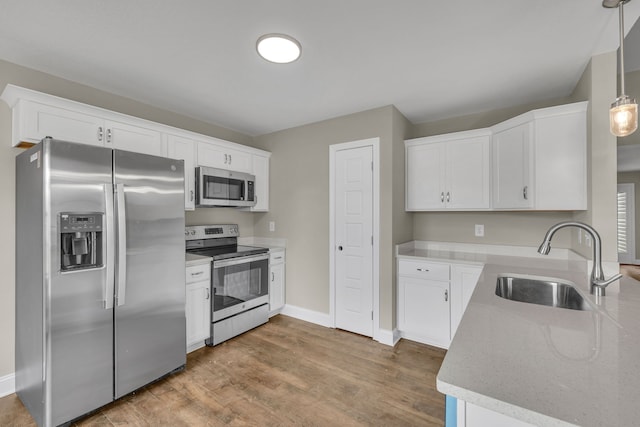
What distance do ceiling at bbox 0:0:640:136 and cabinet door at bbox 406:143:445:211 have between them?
53 cm

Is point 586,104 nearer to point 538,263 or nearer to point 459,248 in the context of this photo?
point 538,263

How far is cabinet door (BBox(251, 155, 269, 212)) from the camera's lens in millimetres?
3717

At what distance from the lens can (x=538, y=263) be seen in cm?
254

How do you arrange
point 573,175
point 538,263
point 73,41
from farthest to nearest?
point 538,263 → point 573,175 → point 73,41

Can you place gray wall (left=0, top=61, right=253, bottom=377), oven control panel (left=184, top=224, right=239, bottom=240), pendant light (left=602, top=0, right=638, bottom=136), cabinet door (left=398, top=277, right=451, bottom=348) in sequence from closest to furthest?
pendant light (left=602, top=0, right=638, bottom=136)
gray wall (left=0, top=61, right=253, bottom=377)
cabinet door (left=398, top=277, right=451, bottom=348)
oven control panel (left=184, top=224, right=239, bottom=240)

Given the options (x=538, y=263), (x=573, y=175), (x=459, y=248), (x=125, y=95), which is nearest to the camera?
(x=573, y=175)

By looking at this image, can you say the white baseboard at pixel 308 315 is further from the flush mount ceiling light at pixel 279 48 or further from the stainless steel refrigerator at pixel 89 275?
the flush mount ceiling light at pixel 279 48

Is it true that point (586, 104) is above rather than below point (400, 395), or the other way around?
above

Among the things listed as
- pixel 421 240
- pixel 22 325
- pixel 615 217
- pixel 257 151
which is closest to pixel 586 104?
pixel 615 217

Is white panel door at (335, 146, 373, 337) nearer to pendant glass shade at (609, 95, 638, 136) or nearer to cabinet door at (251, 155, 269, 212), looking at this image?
cabinet door at (251, 155, 269, 212)

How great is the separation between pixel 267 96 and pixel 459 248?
2683mm

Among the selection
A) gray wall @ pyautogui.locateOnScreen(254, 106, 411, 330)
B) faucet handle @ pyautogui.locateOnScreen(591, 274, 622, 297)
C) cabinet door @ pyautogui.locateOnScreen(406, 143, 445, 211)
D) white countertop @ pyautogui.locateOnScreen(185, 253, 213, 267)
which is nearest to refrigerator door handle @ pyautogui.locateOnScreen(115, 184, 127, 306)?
white countertop @ pyautogui.locateOnScreen(185, 253, 213, 267)

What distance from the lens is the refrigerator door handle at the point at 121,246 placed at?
1.92 metres

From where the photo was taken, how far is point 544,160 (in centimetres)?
238
